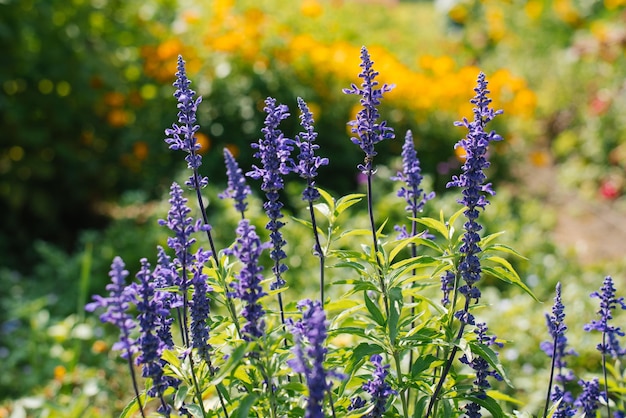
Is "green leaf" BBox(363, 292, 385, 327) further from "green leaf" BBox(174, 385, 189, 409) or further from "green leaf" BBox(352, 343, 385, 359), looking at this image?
"green leaf" BBox(174, 385, 189, 409)

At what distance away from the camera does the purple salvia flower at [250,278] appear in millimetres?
1528

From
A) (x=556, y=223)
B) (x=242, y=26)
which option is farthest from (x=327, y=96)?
(x=556, y=223)

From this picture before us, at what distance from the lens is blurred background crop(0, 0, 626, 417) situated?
4.90 m

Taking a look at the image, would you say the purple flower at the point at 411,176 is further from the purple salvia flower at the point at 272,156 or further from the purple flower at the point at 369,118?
the purple salvia flower at the point at 272,156

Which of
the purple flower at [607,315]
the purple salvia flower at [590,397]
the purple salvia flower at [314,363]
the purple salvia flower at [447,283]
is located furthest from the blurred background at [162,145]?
the purple salvia flower at [314,363]

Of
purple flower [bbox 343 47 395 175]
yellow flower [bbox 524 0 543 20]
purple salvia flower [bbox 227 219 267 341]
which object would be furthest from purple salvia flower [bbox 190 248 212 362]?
yellow flower [bbox 524 0 543 20]

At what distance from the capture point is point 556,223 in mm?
6031

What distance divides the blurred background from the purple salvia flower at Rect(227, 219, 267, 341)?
2.64m

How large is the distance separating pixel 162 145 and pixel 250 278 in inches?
190

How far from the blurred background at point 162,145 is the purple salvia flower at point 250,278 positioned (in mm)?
2636

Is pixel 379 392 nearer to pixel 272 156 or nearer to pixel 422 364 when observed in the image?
pixel 422 364

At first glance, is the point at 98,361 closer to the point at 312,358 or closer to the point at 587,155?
the point at 312,358

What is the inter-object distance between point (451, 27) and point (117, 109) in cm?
789

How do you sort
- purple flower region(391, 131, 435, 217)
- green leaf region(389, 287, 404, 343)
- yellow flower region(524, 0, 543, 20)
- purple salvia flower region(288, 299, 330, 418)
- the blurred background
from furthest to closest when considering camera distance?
1. yellow flower region(524, 0, 543, 20)
2. the blurred background
3. purple flower region(391, 131, 435, 217)
4. green leaf region(389, 287, 404, 343)
5. purple salvia flower region(288, 299, 330, 418)
